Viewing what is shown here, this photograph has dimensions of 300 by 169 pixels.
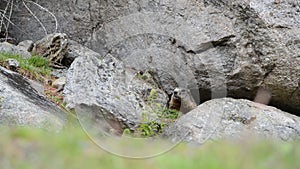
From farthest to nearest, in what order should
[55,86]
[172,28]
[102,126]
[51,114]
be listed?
[172,28] < [55,86] < [102,126] < [51,114]

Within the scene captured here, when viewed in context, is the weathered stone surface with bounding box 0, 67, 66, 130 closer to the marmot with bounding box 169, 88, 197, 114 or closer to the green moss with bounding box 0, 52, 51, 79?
the green moss with bounding box 0, 52, 51, 79

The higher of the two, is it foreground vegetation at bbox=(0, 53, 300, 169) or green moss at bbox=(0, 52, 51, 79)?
foreground vegetation at bbox=(0, 53, 300, 169)

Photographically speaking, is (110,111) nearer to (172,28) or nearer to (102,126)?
(102,126)

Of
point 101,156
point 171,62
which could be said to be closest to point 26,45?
point 171,62

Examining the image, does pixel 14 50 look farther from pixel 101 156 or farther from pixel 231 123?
pixel 101 156

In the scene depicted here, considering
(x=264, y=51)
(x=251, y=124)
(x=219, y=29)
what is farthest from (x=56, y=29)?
(x=251, y=124)

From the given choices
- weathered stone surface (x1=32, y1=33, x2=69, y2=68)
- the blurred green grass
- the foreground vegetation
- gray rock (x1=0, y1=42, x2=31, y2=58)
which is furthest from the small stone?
the blurred green grass
